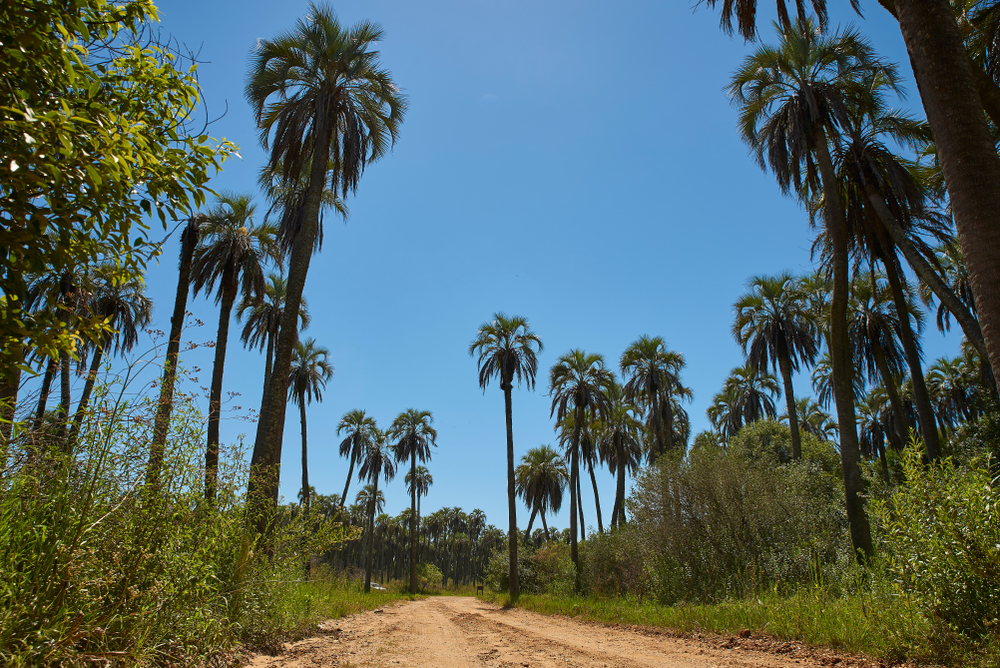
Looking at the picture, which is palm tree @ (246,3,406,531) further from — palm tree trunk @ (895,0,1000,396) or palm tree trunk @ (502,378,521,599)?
palm tree trunk @ (502,378,521,599)

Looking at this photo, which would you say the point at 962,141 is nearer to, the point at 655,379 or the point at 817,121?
the point at 817,121

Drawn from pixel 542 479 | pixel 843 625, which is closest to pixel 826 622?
pixel 843 625

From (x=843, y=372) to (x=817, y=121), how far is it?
22.0ft

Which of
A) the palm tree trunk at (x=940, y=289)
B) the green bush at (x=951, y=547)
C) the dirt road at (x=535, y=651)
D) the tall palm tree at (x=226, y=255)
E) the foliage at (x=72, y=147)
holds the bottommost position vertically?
the dirt road at (x=535, y=651)

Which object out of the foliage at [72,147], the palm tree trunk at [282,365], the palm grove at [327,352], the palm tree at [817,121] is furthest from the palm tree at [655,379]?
the foliage at [72,147]

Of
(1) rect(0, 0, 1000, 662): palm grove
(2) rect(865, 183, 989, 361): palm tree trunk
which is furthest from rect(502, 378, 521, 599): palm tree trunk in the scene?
(2) rect(865, 183, 989, 361): palm tree trunk

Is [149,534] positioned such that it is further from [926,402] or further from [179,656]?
[926,402]

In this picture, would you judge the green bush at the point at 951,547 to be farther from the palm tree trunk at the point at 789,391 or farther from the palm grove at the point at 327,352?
the palm tree trunk at the point at 789,391

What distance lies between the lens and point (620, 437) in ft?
110

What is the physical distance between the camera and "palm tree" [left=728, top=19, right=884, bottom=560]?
39.7 feet

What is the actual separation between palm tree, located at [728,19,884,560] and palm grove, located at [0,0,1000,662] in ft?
0.20

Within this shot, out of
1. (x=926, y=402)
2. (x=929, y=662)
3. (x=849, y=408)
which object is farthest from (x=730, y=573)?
(x=929, y=662)

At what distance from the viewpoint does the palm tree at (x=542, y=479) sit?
42281 millimetres

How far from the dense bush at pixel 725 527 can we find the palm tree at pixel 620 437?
1411 cm
